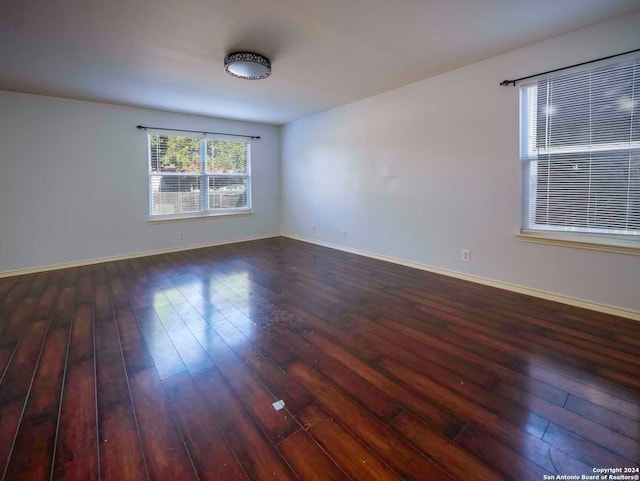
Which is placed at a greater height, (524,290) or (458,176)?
(458,176)

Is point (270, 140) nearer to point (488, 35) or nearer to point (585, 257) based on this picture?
point (488, 35)

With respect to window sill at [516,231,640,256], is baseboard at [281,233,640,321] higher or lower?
lower

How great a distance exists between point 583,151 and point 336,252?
3.29m

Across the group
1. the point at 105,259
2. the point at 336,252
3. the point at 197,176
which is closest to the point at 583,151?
the point at 336,252

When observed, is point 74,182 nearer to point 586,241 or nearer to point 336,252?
point 336,252

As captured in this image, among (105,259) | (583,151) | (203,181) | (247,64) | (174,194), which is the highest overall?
(247,64)

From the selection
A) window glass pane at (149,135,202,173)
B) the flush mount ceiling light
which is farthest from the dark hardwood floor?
window glass pane at (149,135,202,173)

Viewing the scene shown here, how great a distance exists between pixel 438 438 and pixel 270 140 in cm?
602

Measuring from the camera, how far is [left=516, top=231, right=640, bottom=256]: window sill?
8.17ft

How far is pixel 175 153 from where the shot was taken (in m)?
5.17

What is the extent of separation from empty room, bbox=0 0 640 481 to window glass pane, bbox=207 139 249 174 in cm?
32

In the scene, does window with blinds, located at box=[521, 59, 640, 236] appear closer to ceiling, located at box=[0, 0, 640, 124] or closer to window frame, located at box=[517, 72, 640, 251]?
window frame, located at box=[517, 72, 640, 251]

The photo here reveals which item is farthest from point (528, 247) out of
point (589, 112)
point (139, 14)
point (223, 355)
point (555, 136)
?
point (139, 14)

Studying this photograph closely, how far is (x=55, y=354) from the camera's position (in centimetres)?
210
